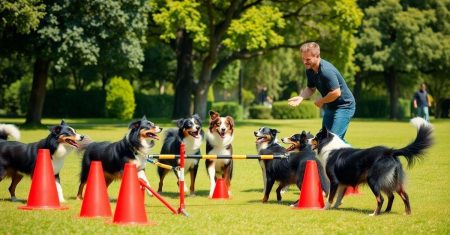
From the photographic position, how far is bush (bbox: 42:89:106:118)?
56.6 metres

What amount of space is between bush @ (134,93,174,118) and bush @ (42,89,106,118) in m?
2.74

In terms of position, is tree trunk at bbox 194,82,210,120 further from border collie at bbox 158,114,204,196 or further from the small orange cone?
the small orange cone

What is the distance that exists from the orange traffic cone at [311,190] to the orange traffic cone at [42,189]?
11.3ft

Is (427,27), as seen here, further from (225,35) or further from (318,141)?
(318,141)

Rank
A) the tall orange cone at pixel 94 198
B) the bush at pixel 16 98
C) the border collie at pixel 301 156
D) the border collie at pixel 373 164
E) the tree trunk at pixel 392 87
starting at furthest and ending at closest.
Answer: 1. the bush at pixel 16 98
2. the tree trunk at pixel 392 87
3. the border collie at pixel 301 156
4. the border collie at pixel 373 164
5. the tall orange cone at pixel 94 198

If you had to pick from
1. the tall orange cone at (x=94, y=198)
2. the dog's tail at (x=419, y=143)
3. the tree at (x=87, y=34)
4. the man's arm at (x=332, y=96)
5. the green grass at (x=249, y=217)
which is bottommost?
the green grass at (x=249, y=217)

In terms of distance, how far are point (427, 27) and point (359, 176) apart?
46.5 m

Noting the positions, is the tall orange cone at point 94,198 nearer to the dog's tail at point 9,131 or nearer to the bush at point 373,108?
the dog's tail at point 9,131

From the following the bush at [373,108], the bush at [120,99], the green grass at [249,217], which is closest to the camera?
the green grass at [249,217]

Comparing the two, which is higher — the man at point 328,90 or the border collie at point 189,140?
the man at point 328,90

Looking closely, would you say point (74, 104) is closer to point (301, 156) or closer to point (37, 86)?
point (37, 86)

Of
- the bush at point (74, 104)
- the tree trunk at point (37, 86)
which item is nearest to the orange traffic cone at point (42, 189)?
the tree trunk at point (37, 86)

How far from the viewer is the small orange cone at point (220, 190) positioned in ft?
39.8

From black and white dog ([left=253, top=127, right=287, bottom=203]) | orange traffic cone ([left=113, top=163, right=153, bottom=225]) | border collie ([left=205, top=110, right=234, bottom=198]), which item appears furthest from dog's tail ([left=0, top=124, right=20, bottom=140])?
→ black and white dog ([left=253, top=127, right=287, bottom=203])
